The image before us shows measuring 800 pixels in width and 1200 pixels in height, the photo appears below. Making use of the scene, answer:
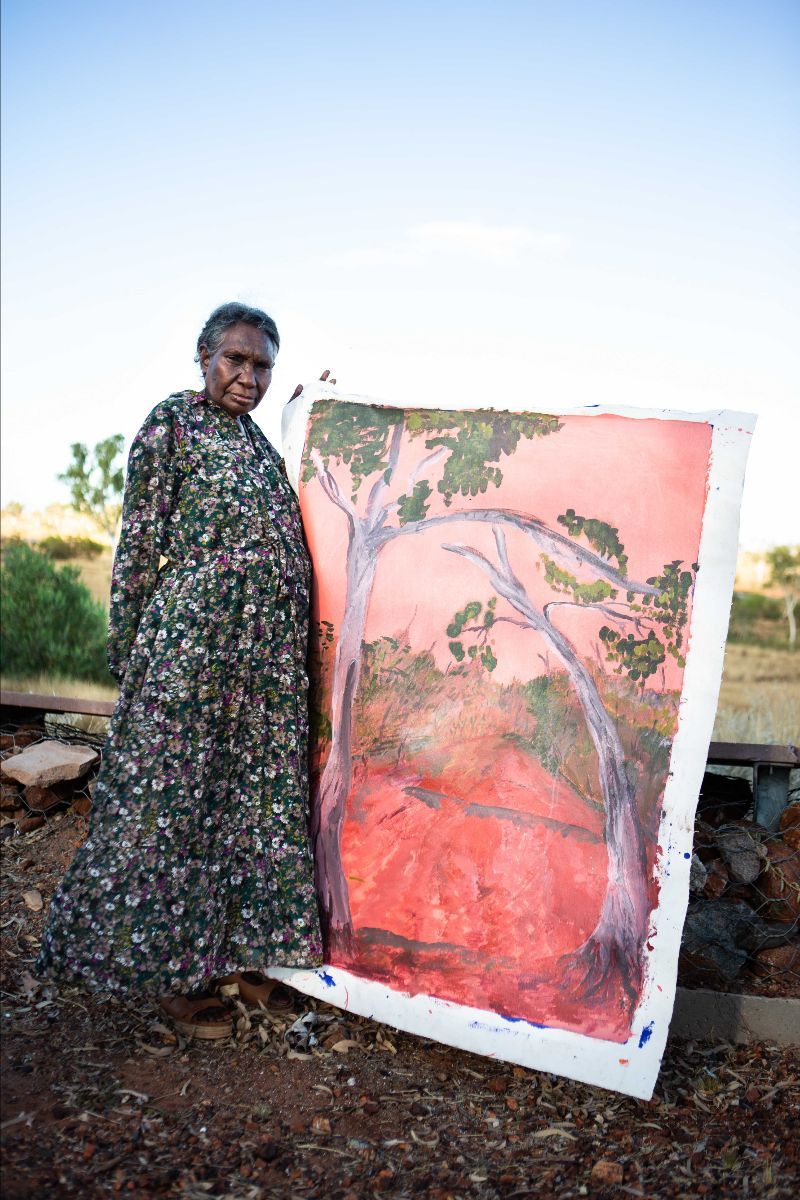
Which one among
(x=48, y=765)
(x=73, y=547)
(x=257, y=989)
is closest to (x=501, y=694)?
(x=257, y=989)

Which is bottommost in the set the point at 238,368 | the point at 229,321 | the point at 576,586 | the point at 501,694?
the point at 501,694

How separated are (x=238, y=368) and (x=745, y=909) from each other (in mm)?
2537

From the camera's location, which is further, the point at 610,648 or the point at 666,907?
the point at 610,648

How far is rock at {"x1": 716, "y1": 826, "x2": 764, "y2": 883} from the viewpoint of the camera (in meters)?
3.45

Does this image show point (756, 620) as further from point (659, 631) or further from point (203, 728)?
point (203, 728)

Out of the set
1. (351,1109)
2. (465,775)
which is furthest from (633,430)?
(351,1109)

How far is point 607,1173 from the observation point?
2.30m

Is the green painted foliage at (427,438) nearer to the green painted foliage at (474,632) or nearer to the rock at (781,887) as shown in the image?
the green painted foliage at (474,632)

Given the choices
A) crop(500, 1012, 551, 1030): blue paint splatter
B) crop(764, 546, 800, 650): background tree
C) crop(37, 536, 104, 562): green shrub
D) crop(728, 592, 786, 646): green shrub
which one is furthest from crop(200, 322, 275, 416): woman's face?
crop(764, 546, 800, 650): background tree

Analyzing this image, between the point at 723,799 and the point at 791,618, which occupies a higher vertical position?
the point at 791,618

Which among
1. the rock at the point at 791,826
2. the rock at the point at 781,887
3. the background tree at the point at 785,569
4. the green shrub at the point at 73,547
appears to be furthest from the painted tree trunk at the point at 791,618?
the rock at the point at 781,887

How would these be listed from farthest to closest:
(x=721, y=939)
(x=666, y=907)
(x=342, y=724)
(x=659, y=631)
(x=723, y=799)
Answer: (x=723, y=799)
(x=721, y=939)
(x=342, y=724)
(x=659, y=631)
(x=666, y=907)

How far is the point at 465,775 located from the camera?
280 centimetres

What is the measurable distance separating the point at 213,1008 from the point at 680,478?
2.10m
